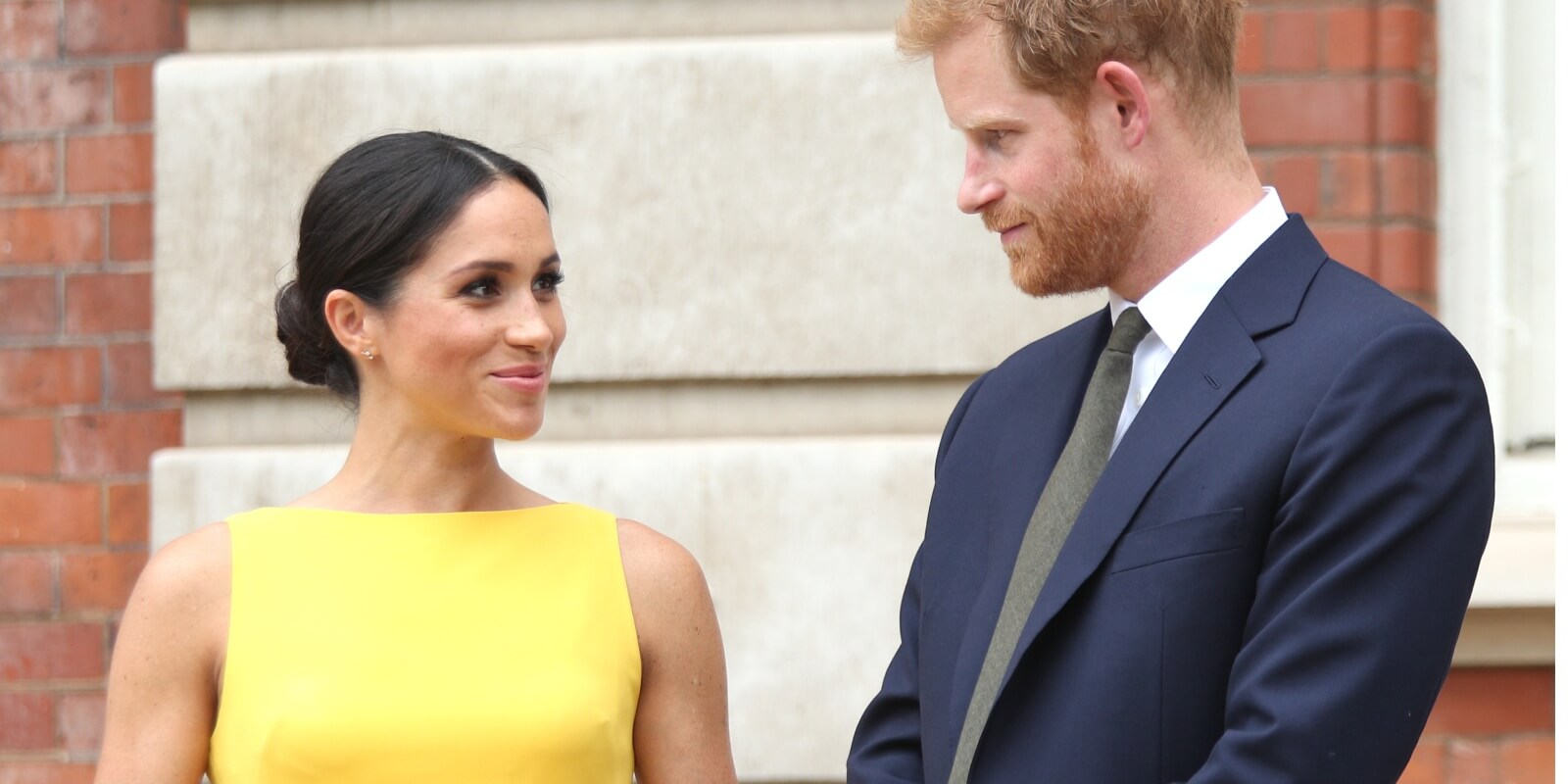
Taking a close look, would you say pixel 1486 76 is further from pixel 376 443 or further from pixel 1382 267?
pixel 376 443

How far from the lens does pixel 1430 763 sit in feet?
9.98

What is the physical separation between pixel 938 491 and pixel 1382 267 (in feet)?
4.76

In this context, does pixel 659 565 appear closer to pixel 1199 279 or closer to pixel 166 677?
pixel 166 677

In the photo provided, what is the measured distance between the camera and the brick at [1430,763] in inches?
120

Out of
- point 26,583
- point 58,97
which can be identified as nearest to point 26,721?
point 26,583

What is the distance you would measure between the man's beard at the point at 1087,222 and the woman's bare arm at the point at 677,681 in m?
0.69

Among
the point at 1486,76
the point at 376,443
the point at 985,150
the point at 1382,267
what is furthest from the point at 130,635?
the point at 1486,76

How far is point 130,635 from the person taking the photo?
207cm

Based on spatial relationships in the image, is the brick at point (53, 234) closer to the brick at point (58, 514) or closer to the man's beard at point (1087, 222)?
the brick at point (58, 514)

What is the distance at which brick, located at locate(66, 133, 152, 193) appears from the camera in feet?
11.0

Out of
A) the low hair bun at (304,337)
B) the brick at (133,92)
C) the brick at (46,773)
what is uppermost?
the brick at (133,92)

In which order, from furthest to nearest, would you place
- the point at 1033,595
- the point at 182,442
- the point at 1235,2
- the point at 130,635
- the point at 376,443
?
1. the point at 182,442
2. the point at 376,443
3. the point at 130,635
4. the point at 1235,2
5. the point at 1033,595

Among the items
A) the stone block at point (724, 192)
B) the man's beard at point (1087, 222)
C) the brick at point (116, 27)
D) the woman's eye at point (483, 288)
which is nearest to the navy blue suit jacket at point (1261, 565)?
the man's beard at point (1087, 222)

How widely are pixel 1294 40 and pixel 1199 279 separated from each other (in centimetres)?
150
